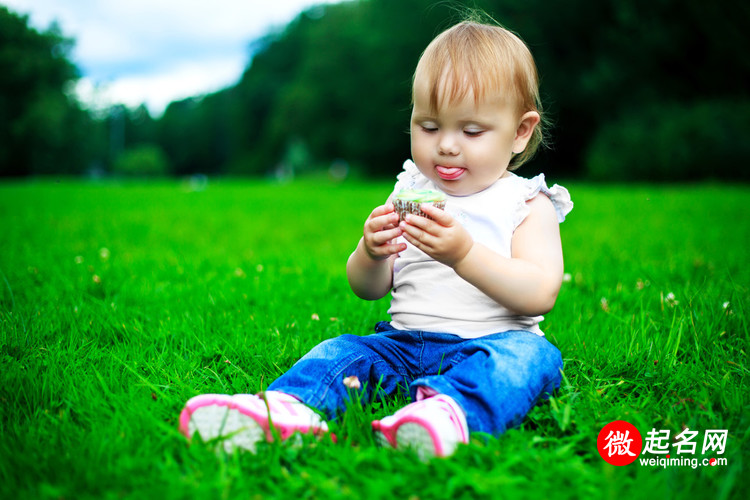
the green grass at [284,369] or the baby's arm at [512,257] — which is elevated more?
the baby's arm at [512,257]

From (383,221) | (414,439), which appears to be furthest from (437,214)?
(414,439)

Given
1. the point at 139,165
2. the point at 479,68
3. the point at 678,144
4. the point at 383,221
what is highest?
the point at 139,165

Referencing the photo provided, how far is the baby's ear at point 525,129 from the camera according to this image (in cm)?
201

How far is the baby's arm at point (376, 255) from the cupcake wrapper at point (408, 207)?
21 millimetres

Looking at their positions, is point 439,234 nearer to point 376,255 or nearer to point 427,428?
point 376,255

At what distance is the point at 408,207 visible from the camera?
1.77 metres

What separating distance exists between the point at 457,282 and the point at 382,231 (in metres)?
0.35

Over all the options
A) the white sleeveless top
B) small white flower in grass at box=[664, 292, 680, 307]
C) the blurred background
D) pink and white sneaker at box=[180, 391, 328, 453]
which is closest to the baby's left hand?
the white sleeveless top

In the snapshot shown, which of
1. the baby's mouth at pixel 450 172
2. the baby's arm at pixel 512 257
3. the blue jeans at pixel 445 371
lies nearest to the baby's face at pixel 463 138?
the baby's mouth at pixel 450 172

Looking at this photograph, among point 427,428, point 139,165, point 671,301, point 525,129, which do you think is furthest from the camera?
point 139,165

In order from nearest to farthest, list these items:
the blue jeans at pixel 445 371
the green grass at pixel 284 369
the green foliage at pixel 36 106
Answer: the green grass at pixel 284 369 → the blue jeans at pixel 445 371 → the green foliage at pixel 36 106

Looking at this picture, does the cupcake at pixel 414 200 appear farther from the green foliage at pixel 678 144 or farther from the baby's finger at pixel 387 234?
the green foliage at pixel 678 144

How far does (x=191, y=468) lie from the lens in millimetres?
1452

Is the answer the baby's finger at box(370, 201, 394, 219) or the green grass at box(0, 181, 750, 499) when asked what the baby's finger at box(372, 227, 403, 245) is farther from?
the green grass at box(0, 181, 750, 499)
